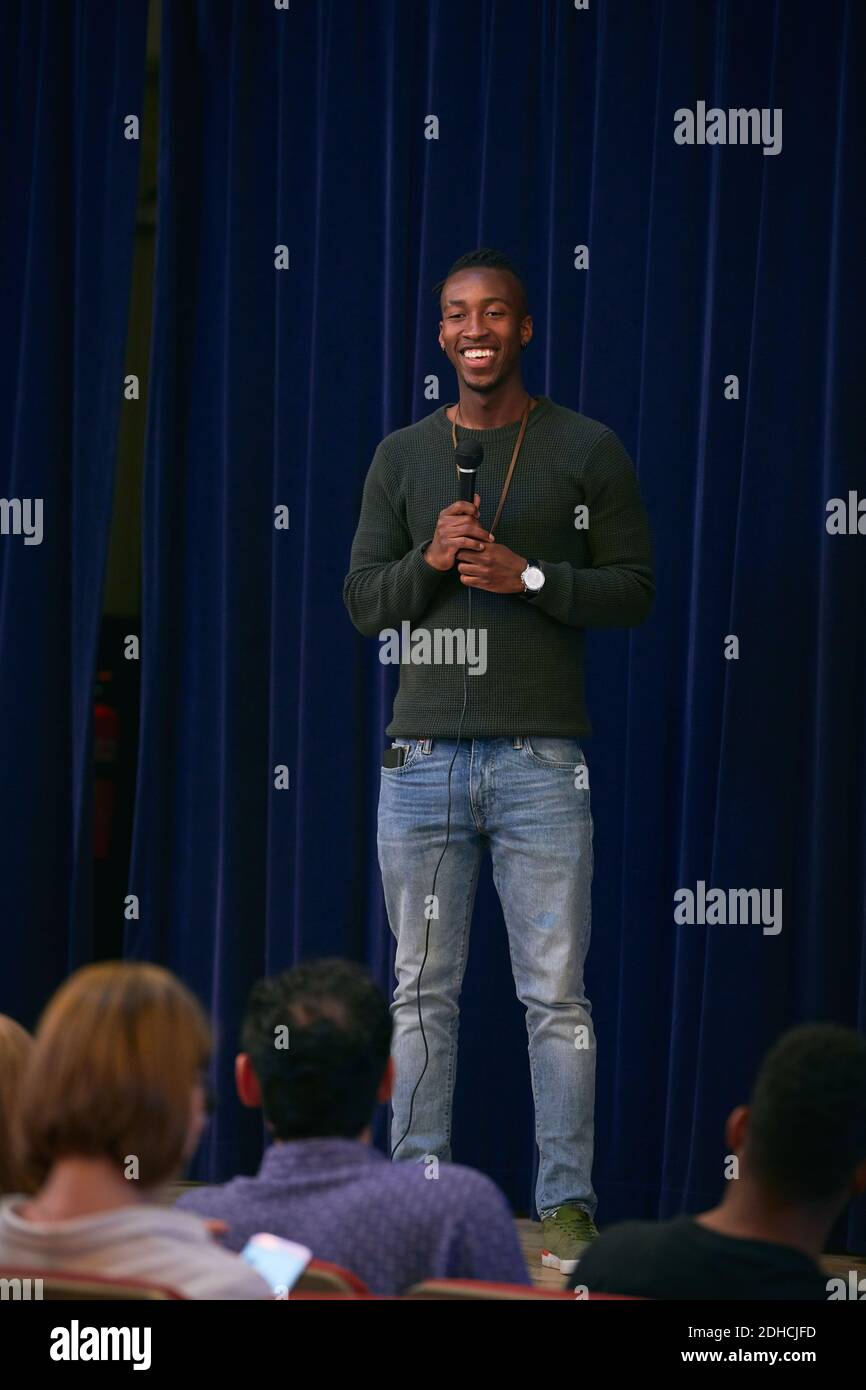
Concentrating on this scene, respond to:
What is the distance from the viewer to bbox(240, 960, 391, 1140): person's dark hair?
1710 millimetres

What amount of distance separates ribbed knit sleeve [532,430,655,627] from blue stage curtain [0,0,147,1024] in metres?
1.43

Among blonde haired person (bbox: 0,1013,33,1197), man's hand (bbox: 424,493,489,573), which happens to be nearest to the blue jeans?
man's hand (bbox: 424,493,489,573)

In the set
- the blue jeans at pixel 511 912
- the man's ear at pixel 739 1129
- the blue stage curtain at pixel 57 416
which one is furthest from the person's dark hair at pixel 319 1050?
the blue stage curtain at pixel 57 416

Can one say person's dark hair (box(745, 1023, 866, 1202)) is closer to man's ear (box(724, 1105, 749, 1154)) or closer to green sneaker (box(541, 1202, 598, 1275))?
man's ear (box(724, 1105, 749, 1154))

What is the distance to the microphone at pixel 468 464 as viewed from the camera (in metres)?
2.98

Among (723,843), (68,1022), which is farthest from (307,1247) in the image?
(723,843)

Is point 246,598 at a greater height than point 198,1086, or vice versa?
point 246,598

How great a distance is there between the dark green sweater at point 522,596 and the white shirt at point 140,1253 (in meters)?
1.76

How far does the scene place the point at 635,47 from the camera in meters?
3.71

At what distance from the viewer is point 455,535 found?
297 cm

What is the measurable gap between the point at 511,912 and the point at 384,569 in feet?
2.32

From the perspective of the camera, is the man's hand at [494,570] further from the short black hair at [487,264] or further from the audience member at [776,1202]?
the audience member at [776,1202]
